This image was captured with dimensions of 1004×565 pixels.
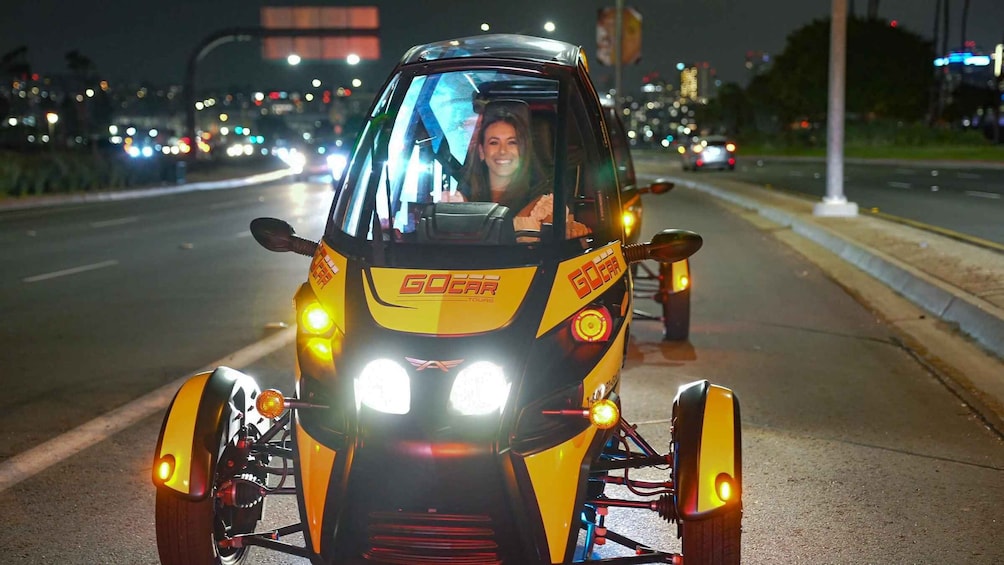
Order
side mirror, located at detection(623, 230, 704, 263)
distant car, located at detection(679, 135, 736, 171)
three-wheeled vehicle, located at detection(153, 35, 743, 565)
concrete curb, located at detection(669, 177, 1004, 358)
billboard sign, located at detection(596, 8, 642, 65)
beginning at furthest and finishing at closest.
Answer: distant car, located at detection(679, 135, 736, 171) < billboard sign, located at detection(596, 8, 642, 65) < concrete curb, located at detection(669, 177, 1004, 358) < side mirror, located at detection(623, 230, 704, 263) < three-wheeled vehicle, located at detection(153, 35, 743, 565)

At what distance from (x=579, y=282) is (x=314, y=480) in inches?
44.0

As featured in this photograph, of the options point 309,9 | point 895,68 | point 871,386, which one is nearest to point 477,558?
point 871,386

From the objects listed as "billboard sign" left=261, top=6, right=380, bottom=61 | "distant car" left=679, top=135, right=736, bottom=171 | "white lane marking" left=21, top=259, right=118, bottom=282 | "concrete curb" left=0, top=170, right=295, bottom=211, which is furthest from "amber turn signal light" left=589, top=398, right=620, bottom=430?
"distant car" left=679, top=135, right=736, bottom=171

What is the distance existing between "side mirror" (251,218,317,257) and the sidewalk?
417 cm

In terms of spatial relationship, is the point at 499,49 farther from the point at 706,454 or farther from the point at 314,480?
the point at 314,480

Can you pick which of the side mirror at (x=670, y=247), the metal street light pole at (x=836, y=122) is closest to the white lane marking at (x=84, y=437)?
the side mirror at (x=670, y=247)

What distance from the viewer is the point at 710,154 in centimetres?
4972

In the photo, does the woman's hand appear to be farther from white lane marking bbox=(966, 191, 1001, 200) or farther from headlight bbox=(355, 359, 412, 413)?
white lane marking bbox=(966, 191, 1001, 200)

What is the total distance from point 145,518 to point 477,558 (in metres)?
2.17

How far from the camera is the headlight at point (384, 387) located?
3.64 m

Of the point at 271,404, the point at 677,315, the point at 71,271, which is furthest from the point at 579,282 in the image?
the point at 71,271

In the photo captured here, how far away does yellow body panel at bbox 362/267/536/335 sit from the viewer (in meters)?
3.80

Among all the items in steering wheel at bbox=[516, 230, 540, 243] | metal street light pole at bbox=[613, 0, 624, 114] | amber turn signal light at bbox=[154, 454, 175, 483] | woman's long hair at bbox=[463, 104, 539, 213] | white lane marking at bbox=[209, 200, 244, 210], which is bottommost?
white lane marking at bbox=[209, 200, 244, 210]

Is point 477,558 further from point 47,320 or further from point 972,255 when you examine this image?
point 972,255
